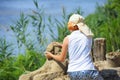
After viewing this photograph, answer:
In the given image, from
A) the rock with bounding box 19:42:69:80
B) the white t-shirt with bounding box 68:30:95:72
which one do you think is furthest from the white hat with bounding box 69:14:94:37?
the rock with bounding box 19:42:69:80

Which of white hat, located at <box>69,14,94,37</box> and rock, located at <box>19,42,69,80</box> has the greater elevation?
white hat, located at <box>69,14,94,37</box>

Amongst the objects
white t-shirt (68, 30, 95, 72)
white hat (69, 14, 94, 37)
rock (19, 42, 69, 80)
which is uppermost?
white hat (69, 14, 94, 37)

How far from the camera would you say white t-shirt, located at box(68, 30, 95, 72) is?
5352 millimetres

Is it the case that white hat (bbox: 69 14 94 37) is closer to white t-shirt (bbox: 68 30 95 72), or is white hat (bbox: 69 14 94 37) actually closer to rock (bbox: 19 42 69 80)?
white t-shirt (bbox: 68 30 95 72)

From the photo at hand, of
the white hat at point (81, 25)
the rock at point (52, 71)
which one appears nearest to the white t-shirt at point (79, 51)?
the white hat at point (81, 25)

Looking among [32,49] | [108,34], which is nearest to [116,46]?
[108,34]

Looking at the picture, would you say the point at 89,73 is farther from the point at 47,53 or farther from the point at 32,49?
the point at 32,49

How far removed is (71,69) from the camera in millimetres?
5395

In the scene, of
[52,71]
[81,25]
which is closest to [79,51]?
[81,25]

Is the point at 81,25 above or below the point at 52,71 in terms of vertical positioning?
above

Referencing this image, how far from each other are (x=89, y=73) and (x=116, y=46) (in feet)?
17.4

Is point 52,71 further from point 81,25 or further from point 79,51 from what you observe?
point 81,25

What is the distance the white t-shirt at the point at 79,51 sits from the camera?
5.35 m

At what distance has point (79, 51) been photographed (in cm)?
538
